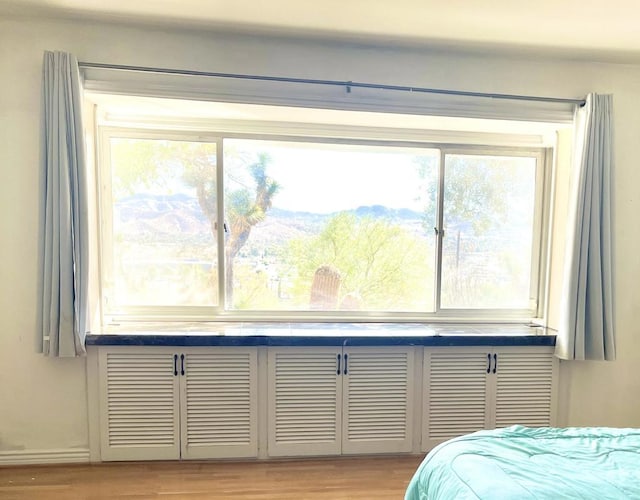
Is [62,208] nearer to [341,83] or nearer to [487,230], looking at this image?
[341,83]

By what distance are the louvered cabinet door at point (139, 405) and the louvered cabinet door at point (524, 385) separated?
2.03 meters

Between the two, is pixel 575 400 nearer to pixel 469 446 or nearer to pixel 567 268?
pixel 567 268

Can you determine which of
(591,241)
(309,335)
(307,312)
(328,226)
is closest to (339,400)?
(309,335)

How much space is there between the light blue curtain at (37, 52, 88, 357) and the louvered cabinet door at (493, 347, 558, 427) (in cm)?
256

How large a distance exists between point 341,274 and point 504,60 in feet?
5.69

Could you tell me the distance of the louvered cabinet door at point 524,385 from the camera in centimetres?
244

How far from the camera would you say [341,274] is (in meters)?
2.78

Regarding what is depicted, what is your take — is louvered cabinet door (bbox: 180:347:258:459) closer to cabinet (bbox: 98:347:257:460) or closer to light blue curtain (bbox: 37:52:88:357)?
cabinet (bbox: 98:347:257:460)

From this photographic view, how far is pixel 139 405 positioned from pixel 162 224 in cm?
116

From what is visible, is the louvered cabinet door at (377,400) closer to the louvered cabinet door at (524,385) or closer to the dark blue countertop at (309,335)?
the dark blue countertop at (309,335)

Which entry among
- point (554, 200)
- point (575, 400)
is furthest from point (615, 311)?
point (554, 200)

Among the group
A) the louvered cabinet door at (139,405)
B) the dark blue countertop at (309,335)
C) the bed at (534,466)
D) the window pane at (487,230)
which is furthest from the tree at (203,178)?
the bed at (534,466)

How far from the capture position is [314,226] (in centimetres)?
275

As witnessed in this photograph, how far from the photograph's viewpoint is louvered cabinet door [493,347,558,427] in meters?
2.44
